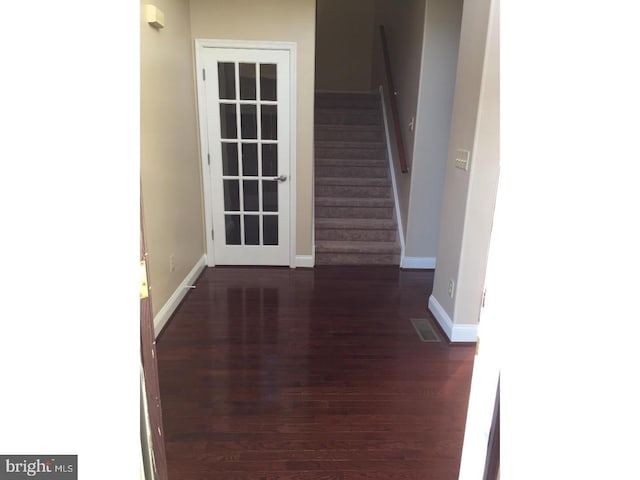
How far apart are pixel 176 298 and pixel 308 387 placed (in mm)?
1471

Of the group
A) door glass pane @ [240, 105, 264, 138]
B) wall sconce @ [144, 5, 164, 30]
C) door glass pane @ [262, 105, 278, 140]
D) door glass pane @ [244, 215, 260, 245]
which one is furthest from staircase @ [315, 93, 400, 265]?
wall sconce @ [144, 5, 164, 30]

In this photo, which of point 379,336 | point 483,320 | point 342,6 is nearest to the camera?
point 483,320

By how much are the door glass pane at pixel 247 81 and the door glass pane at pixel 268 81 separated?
74mm

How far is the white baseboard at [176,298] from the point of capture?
2795 millimetres

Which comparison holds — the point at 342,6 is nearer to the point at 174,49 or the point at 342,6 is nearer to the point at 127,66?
the point at 174,49

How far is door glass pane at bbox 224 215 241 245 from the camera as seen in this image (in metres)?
3.99

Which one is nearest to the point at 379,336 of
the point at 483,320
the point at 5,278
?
the point at 483,320

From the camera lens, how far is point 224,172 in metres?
3.85

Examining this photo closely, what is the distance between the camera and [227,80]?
3.62 meters

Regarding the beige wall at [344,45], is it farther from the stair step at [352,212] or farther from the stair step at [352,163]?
the stair step at [352,212]

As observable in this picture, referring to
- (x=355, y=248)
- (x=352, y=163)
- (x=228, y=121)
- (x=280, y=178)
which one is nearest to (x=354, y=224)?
(x=355, y=248)

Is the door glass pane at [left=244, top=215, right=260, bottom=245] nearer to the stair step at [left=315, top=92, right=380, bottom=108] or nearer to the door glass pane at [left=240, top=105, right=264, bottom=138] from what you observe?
the door glass pane at [left=240, top=105, right=264, bottom=138]

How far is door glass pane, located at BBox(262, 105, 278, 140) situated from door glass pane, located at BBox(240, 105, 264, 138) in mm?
77

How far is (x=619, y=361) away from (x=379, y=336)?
2322 mm
